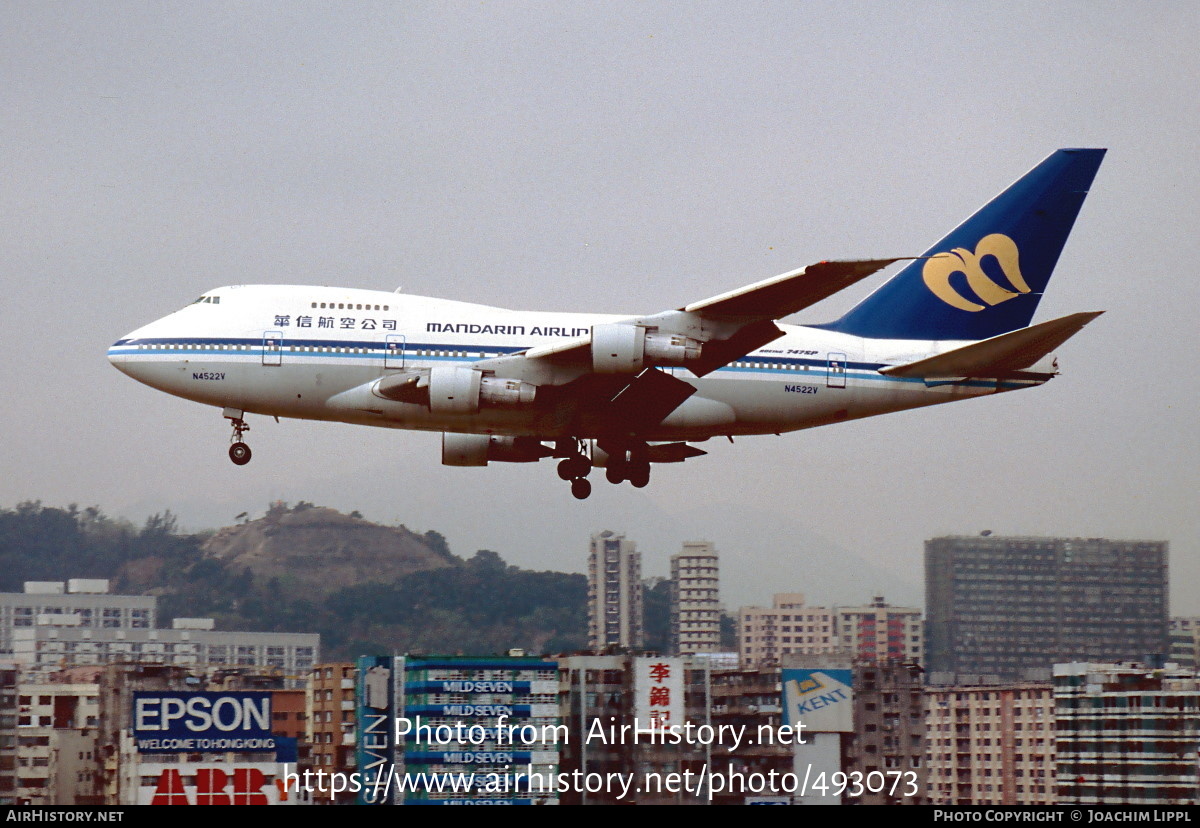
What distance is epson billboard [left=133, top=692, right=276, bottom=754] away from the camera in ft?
182

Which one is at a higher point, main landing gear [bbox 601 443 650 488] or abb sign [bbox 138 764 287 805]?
main landing gear [bbox 601 443 650 488]

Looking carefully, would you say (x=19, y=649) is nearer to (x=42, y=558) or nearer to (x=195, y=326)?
(x=42, y=558)

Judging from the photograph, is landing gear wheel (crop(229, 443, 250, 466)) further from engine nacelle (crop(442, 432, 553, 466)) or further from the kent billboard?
the kent billboard

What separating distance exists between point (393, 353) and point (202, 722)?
947 inches

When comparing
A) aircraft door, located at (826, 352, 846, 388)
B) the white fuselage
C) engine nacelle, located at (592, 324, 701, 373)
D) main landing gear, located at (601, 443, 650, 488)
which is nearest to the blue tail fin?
the white fuselage

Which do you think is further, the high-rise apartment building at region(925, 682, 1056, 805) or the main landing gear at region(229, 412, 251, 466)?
the high-rise apartment building at region(925, 682, 1056, 805)

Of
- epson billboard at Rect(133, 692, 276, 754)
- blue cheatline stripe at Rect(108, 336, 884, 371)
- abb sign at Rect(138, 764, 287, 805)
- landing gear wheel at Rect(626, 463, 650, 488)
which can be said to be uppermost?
blue cheatline stripe at Rect(108, 336, 884, 371)

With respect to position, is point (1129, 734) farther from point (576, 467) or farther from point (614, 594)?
point (576, 467)

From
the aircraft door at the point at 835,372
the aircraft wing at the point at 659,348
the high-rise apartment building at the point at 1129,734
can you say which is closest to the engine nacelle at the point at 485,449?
the aircraft wing at the point at 659,348

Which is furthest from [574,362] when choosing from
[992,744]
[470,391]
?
[992,744]

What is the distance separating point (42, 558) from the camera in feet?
209

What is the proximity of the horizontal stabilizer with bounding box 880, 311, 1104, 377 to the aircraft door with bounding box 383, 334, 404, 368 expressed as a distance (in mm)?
12709

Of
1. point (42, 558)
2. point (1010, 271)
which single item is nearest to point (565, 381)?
point (1010, 271)
